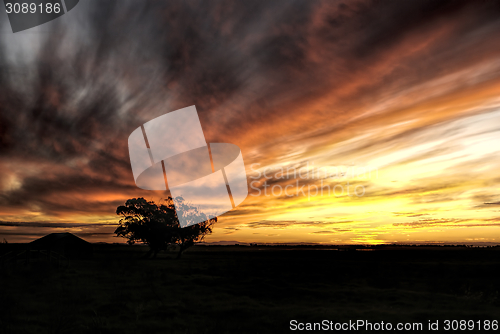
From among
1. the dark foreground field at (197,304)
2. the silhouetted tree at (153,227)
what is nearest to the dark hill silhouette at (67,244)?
the silhouetted tree at (153,227)

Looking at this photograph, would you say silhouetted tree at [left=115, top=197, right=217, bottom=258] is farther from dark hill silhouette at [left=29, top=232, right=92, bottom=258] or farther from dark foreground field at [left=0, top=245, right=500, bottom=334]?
dark foreground field at [left=0, top=245, right=500, bottom=334]

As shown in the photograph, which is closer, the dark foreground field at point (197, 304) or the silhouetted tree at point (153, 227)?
the dark foreground field at point (197, 304)

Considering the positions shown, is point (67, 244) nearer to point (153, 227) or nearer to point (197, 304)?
point (153, 227)

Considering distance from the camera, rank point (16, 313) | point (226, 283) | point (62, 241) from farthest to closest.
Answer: point (62, 241), point (226, 283), point (16, 313)

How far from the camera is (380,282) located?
24578mm

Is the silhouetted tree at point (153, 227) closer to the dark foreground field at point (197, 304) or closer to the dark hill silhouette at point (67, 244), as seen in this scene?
the dark hill silhouette at point (67, 244)

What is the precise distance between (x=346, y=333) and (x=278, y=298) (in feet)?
24.5

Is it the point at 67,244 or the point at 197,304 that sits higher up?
the point at 197,304

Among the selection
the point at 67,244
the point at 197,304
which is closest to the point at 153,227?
the point at 67,244

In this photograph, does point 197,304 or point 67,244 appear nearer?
point 197,304

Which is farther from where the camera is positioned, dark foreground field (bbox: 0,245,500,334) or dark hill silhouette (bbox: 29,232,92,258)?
dark hill silhouette (bbox: 29,232,92,258)

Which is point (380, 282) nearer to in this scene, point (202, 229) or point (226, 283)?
point (226, 283)

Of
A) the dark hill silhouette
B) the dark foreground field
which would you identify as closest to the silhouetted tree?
the dark hill silhouette

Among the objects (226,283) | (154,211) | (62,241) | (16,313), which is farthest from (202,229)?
(16,313)
